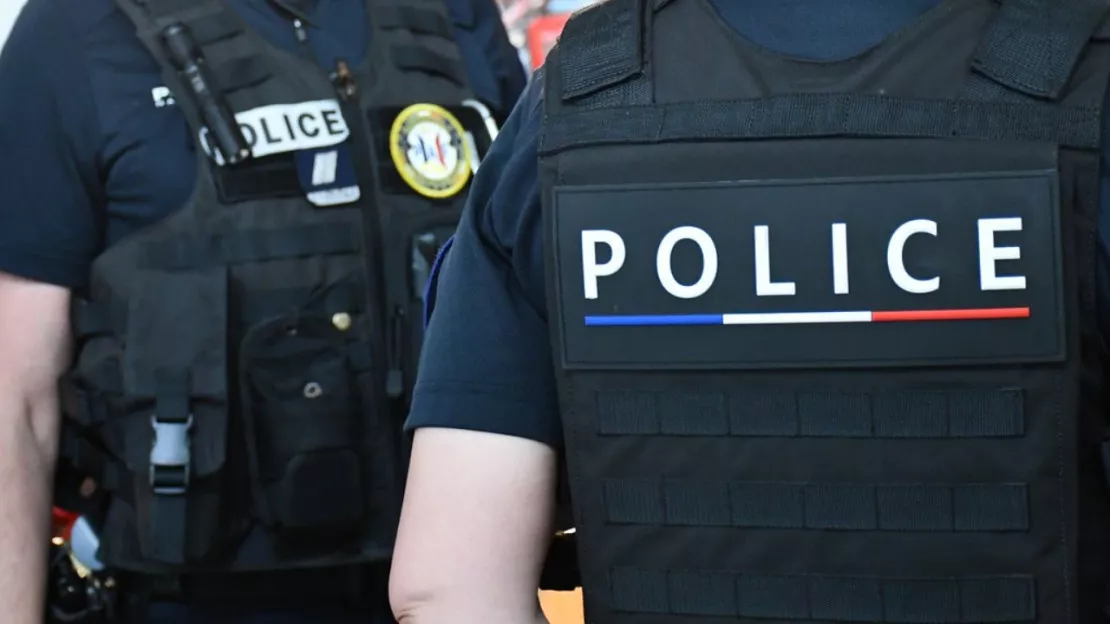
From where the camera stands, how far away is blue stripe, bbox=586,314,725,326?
808 mm

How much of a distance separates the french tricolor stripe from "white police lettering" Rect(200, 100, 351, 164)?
0.61 m

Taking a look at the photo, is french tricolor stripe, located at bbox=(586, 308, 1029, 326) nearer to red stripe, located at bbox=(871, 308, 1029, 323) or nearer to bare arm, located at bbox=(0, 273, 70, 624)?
red stripe, located at bbox=(871, 308, 1029, 323)

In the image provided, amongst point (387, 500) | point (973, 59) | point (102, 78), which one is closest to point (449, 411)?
point (973, 59)

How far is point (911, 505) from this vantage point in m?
0.80

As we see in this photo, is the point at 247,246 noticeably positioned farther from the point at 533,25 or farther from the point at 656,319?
the point at 533,25

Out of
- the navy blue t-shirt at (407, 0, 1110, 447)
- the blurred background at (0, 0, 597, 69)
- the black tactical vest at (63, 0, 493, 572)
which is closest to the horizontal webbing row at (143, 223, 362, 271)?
the black tactical vest at (63, 0, 493, 572)

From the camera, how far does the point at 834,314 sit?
790 millimetres

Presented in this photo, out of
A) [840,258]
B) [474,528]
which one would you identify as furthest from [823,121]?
[474,528]

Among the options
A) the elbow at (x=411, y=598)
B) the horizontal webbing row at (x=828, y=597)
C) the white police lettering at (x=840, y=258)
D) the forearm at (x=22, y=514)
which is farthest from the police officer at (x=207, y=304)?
the white police lettering at (x=840, y=258)

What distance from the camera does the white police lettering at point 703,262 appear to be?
2.65 feet

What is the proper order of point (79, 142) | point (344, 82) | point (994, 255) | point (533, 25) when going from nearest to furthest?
point (994, 255) < point (79, 142) < point (344, 82) < point (533, 25)

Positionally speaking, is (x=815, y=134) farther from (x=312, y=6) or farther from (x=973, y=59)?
(x=312, y=6)

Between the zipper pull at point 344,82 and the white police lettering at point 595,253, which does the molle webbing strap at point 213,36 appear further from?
the white police lettering at point 595,253

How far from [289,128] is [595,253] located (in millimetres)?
614
